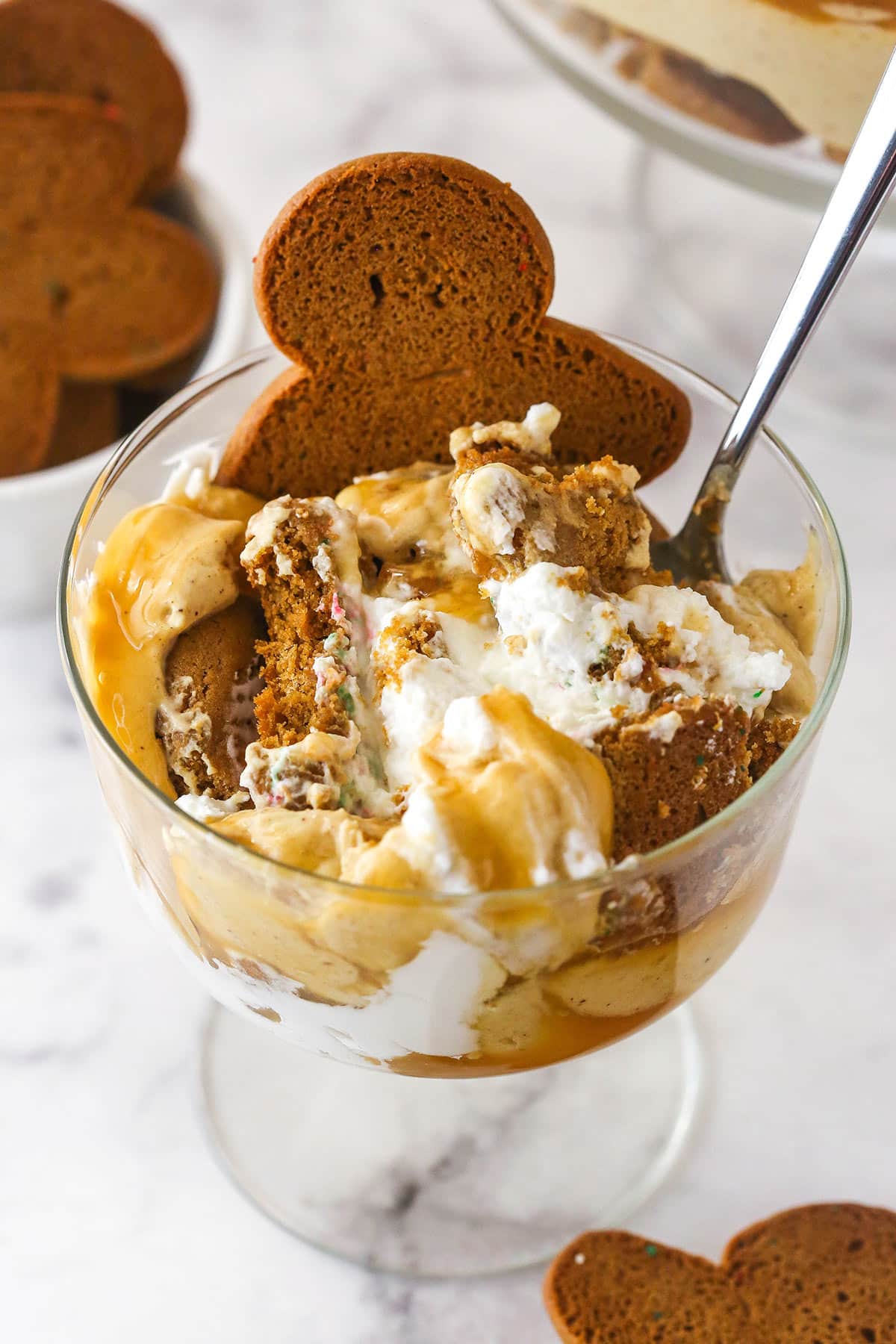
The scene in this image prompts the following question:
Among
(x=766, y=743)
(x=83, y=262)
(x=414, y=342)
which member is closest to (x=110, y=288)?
(x=83, y=262)

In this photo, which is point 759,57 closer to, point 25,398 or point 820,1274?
point 25,398

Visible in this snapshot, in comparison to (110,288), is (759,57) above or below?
above

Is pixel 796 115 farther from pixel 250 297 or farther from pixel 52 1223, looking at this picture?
pixel 52 1223

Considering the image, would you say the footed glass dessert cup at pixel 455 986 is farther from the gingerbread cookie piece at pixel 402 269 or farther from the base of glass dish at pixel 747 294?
the base of glass dish at pixel 747 294

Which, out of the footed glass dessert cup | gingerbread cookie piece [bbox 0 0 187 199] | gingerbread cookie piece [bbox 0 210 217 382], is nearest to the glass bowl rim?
the footed glass dessert cup

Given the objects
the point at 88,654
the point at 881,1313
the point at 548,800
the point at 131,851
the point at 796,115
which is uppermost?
the point at 796,115

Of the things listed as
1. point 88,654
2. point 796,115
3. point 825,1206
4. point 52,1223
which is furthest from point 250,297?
point 825,1206

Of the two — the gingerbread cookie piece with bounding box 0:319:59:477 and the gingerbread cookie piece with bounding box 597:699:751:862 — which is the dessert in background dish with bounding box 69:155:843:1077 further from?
the gingerbread cookie piece with bounding box 0:319:59:477
